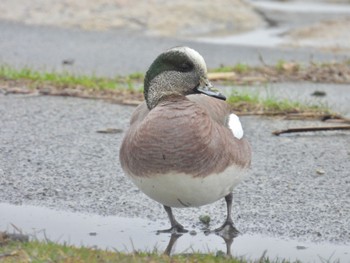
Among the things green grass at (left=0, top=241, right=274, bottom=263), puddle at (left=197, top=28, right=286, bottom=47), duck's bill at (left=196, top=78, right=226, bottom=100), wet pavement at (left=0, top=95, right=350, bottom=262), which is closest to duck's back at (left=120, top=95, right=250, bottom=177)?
duck's bill at (left=196, top=78, right=226, bottom=100)

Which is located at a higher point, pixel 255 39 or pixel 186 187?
pixel 186 187

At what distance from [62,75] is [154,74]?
482 centimetres

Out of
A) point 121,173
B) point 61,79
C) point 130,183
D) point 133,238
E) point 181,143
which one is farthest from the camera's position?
point 61,79

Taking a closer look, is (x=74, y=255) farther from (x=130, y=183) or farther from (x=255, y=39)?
(x=255, y=39)

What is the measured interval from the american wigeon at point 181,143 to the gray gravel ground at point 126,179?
0.69 meters

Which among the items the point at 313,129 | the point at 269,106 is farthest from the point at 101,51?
the point at 313,129

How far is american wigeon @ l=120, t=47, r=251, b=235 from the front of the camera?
203 inches

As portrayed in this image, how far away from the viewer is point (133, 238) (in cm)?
564

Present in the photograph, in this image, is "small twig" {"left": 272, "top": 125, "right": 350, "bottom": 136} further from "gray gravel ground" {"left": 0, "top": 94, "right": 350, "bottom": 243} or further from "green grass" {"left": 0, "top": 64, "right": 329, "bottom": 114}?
"green grass" {"left": 0, "top": 64, "right": 329, "bottom": 114}

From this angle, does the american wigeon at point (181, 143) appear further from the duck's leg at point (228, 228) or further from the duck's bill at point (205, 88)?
the duck's leg at point (228, 228)

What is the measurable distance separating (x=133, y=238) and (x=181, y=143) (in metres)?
0.82

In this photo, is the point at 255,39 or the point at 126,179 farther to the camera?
the point at 255,39

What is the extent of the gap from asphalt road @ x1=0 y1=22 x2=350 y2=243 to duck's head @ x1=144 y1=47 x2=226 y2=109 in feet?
3.19

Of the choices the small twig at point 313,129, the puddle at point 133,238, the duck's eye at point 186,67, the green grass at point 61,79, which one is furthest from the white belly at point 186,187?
the green grass at point 61,79
